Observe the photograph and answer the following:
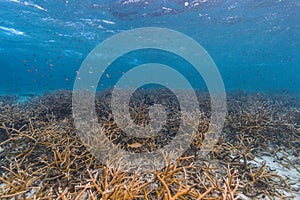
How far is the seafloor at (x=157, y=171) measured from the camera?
2662 millimetres

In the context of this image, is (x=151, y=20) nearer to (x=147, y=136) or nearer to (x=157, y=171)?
(x=147, y=136)

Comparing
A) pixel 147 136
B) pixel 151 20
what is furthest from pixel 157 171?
pixel 151 20

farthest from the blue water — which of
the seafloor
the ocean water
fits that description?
the seafloor

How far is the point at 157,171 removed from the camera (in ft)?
9.55

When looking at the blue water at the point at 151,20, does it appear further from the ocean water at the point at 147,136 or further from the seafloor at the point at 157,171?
the seafloor at the point at 157,171

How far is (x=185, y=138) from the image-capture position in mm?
4656

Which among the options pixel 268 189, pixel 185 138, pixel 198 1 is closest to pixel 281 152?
pixel 268 189

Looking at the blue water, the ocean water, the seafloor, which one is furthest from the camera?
the blue water

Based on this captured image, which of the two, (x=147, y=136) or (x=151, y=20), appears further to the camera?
(x=151, y=20)

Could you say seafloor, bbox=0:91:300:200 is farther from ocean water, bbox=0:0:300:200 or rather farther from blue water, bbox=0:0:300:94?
blue water, bbox=0:0:300:94

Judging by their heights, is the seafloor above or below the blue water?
below

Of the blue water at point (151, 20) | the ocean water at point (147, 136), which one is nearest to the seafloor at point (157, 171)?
the ocean water at point (147, 136)

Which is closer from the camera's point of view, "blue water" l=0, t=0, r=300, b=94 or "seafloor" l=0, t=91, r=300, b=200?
"seafloor" l=0, t=91, r=300, b=200

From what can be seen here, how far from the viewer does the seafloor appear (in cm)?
266
